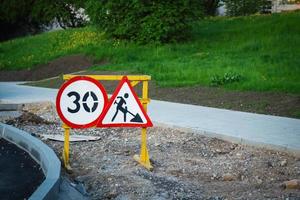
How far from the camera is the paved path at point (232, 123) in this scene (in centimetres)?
891

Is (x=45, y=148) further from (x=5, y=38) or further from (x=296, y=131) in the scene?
(x=5, y=38)

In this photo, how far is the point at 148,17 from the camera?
79.8 ft

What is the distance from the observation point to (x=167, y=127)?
10344 mm

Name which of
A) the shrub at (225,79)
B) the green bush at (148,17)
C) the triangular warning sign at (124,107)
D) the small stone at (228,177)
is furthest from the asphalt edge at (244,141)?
the green bush at (148,17)

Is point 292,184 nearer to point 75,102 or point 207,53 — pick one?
point 75,102

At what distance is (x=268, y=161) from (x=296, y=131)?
1.84 meters

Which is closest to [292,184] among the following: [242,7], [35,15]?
[242,7]

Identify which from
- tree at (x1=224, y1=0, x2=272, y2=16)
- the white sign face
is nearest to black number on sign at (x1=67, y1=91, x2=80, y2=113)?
the white sign face

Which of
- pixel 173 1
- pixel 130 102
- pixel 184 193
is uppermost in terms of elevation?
pixel 173 1

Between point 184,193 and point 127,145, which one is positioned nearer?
point 184,193

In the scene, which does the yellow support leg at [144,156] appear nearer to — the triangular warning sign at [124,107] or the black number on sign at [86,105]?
the triangular warning sign at [124,107]

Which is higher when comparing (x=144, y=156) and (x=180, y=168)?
(x=144, y=156)

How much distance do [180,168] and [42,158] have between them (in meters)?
1.74

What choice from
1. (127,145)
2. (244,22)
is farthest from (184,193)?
(244,22)
